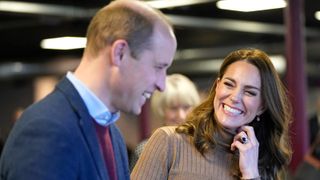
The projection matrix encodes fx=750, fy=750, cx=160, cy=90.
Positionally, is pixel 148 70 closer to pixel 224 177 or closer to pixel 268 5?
pixel 224 177

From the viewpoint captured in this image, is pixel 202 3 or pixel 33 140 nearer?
pixel 33 140

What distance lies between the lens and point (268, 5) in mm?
8828

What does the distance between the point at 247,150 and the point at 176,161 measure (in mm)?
279

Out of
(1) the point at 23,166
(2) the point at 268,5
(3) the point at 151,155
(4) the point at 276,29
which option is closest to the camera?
(1) the point at 23,166

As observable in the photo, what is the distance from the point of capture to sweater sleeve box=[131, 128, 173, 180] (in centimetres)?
261

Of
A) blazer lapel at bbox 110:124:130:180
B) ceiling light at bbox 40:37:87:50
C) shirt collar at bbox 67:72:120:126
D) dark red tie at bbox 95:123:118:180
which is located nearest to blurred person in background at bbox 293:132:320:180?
blazer lapel at bbox 110:124:130:180

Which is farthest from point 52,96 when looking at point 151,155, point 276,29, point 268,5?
point 276,29

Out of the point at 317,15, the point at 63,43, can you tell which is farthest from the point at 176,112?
the point at 63,43

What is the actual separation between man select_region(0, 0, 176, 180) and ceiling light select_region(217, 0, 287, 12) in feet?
21.6

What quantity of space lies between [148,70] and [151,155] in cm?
91

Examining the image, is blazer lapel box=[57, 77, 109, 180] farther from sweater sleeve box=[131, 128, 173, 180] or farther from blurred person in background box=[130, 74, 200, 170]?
blurred person in background box=[130, 74, 200, 170]

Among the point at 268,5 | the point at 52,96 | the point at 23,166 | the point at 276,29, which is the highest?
the point at 52,96

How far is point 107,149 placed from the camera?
1868 mm

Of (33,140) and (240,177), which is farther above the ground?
(33,140)
